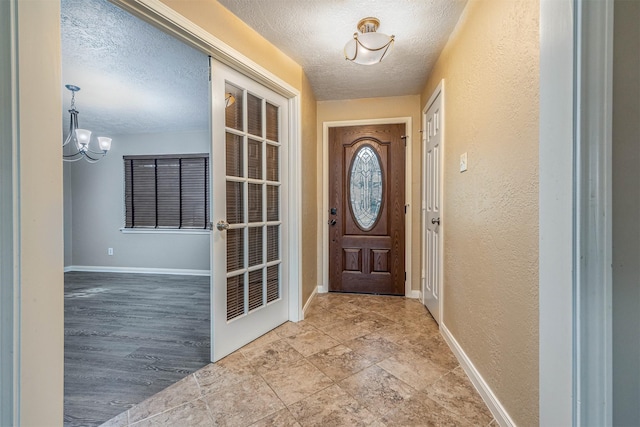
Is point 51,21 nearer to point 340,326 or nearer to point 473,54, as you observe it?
point 473,54

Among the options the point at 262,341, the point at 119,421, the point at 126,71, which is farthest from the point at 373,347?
the point at 126,71

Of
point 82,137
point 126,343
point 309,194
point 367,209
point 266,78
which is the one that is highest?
point 266,78

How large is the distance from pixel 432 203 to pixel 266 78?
1805mm

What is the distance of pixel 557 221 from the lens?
1.93ft

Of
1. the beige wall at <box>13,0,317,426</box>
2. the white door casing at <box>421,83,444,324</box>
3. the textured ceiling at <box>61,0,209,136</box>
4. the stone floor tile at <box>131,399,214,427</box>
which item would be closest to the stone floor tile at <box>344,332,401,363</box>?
the white door casing at <box>421,83,444,324</box>

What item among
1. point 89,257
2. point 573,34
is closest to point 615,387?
point 573,34

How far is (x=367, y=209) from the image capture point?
3.24m

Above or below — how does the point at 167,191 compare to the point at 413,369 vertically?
above

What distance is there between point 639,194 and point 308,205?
95.4 inches

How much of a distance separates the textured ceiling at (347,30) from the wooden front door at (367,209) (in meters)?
0.68

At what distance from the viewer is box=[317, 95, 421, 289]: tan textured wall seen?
3113 millimetres

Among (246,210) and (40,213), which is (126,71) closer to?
(246,210)

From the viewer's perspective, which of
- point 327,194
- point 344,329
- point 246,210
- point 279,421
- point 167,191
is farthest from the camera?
point 167,191

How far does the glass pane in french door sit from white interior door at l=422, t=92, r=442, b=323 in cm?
136
